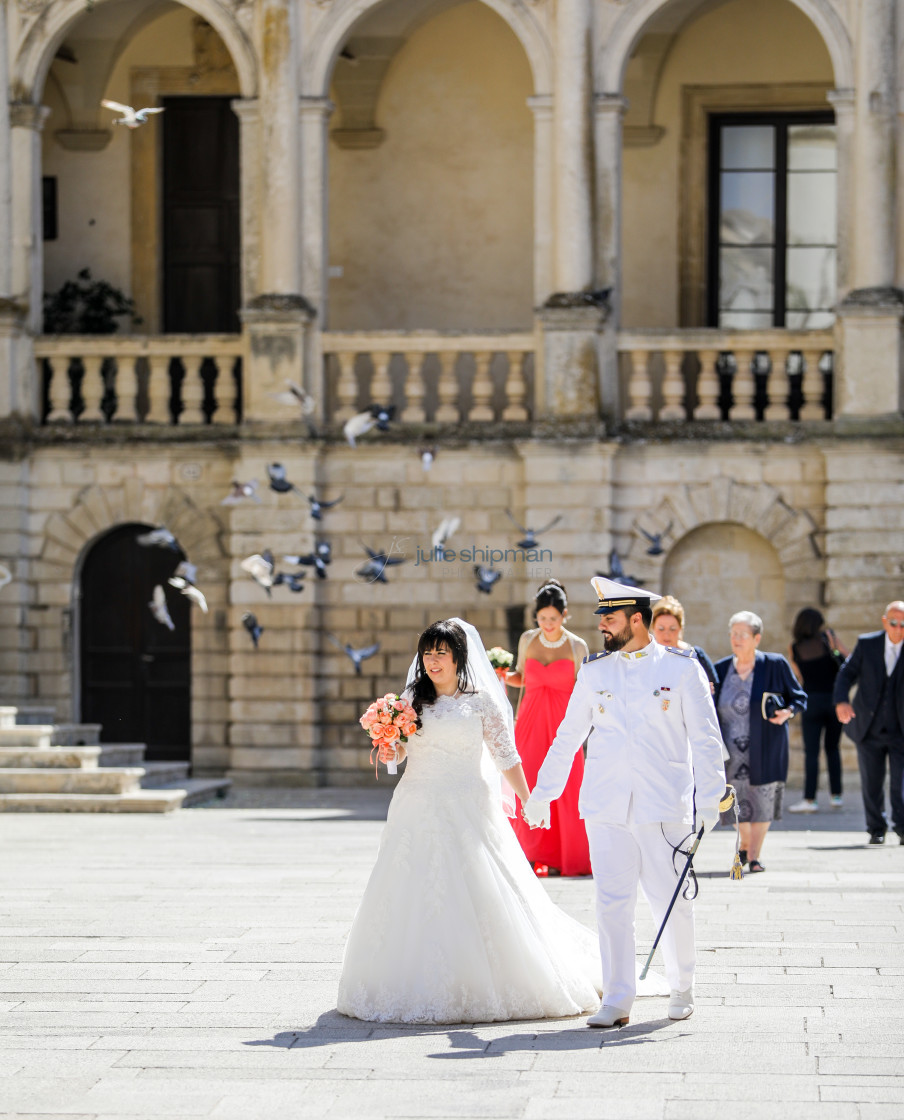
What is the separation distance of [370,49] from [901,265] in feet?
20.4

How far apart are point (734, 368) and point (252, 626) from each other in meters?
5.31

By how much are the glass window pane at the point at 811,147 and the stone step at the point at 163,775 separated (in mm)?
8912

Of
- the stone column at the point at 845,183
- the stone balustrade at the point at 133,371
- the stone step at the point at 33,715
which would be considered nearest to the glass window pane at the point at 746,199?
the stone column at the point at 845,183

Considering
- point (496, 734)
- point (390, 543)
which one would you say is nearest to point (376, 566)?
point (390, 543)

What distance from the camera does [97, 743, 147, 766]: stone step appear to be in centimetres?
1714

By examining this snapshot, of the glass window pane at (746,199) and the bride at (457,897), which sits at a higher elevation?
the glass window pane at (746,199)

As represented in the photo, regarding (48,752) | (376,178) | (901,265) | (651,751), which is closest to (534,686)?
(651,751)

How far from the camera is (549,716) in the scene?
11.8m

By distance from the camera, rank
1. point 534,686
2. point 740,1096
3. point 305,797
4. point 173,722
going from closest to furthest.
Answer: point 740,1096
point 534,686
point 305,797
point 173,722

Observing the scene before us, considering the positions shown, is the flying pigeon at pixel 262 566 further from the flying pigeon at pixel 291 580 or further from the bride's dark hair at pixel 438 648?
the bride's dark hair at pixel 438 648

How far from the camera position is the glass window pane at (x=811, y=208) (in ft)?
65.6

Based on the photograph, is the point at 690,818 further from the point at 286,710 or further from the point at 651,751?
the point at 286,710

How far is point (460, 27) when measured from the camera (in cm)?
2019

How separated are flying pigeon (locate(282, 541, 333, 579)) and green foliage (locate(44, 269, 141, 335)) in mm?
3655
